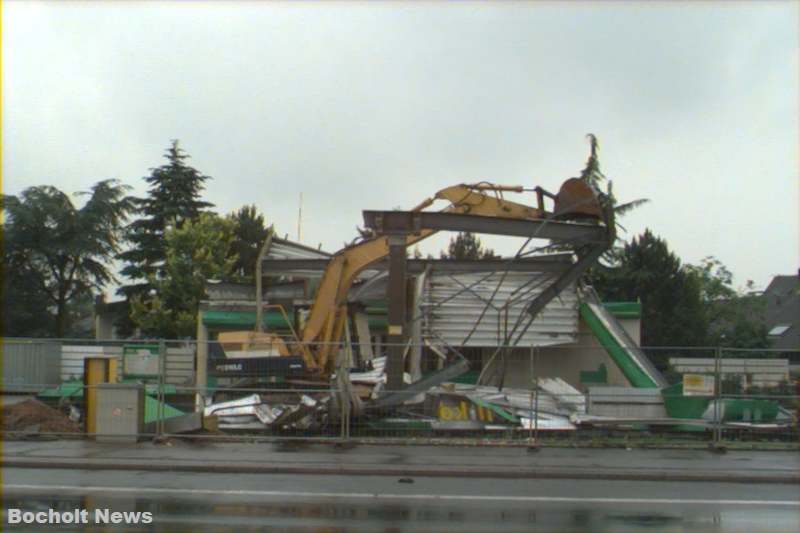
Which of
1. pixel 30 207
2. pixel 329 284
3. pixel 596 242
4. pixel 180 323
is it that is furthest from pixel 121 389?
pixel 30 207

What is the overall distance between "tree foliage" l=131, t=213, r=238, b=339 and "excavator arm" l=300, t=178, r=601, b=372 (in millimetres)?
20545

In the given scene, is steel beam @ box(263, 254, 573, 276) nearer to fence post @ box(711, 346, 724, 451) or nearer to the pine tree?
fence post @ box(711, 346, 724, 451)

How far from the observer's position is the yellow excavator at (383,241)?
19703mm

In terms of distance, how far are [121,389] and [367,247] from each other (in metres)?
6.04

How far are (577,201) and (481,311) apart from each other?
5577 mm

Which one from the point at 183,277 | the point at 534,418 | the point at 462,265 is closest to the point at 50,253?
the point at 183,277

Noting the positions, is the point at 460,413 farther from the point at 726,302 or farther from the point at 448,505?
the point at 726,302

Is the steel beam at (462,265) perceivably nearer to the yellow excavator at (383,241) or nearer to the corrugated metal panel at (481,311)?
the corrugated metal panel at (481,311)

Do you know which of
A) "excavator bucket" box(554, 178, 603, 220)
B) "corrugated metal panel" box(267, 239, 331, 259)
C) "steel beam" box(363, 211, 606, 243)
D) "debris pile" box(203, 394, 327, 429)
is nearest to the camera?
"debris pile" box(203, 394, 327, 429)

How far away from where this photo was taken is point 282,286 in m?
24.5

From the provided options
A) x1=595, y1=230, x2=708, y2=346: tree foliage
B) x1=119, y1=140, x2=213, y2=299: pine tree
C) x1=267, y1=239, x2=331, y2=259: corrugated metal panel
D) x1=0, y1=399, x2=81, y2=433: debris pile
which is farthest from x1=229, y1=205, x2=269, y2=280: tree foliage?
x1=0, y1=399, x2=81, y2=433: debris pile

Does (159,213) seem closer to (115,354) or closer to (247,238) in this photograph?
(247,238)

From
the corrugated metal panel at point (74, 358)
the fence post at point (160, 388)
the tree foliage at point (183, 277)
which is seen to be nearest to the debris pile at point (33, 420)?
the fence post at point (160, 388)

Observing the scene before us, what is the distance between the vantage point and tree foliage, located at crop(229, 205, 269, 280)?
51.7 metres
